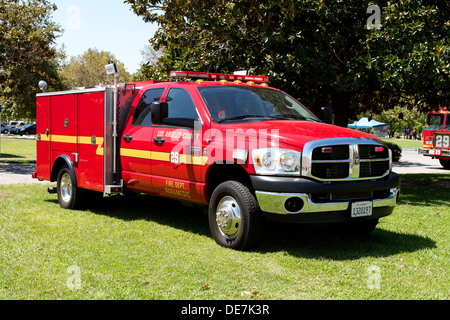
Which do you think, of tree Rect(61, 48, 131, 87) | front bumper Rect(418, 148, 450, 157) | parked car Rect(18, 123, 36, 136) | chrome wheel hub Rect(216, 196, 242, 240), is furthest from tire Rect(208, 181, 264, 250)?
parked car Rect(18, 123, 36, 136)

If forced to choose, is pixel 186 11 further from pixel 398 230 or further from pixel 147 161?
pixel 398 230

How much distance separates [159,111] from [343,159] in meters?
2.48

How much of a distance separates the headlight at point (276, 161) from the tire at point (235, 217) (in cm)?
37

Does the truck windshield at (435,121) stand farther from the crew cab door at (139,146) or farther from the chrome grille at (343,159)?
the crew cab door at (139,146)

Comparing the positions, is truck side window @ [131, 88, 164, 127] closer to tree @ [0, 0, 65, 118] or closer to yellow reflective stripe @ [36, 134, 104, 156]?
yellow reflective stripe @ [36, 134, 104, 156]

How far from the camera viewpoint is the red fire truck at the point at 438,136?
20984 mm

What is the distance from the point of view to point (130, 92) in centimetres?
812

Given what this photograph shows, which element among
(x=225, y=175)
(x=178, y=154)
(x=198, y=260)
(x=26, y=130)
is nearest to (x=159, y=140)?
(x=178, y=154)

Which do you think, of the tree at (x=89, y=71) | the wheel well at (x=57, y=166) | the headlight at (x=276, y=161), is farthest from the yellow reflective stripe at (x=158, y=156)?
the tree at (x=89, y=71)

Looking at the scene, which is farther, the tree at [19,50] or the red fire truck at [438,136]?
the red fire truck at [438,136]

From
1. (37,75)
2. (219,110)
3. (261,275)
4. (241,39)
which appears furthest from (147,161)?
(37,75)

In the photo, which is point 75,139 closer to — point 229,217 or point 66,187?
point 66,187

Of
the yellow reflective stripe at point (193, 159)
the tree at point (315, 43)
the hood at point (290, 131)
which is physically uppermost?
the tree at point (315, 43)

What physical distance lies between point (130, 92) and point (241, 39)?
4506mm
